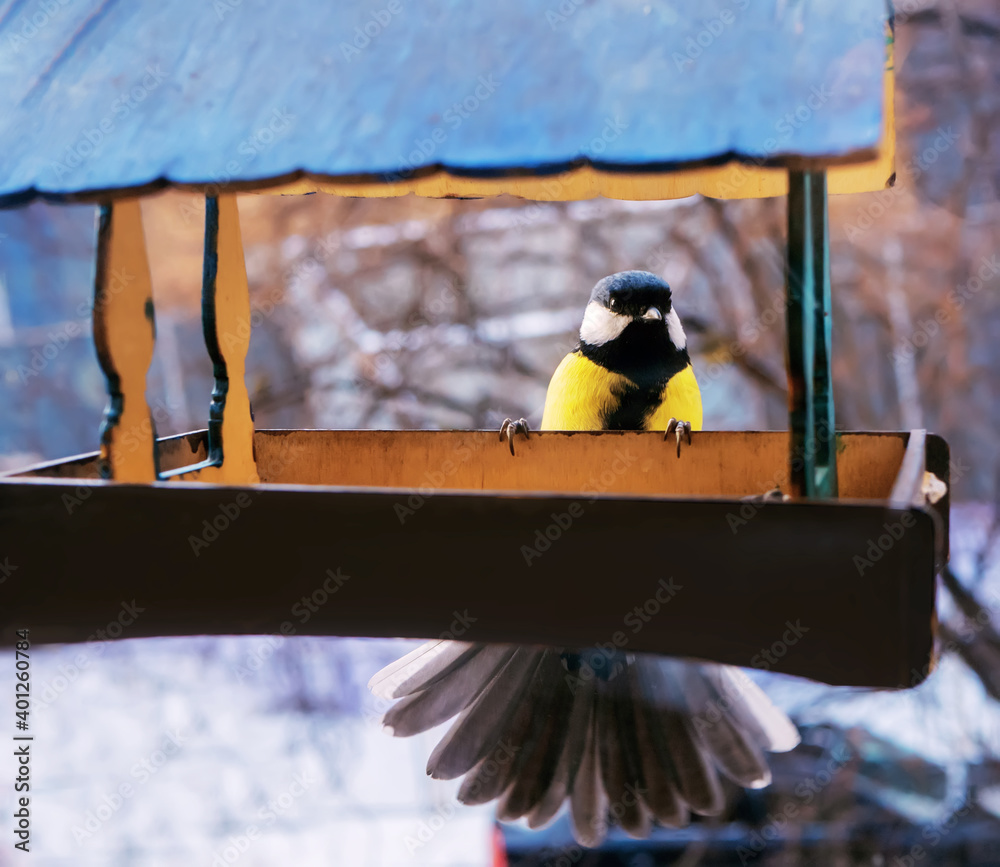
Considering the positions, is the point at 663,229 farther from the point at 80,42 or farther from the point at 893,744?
the point at 80,42

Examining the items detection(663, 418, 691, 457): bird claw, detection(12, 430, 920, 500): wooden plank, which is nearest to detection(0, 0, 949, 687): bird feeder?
detection(12, 430, 920, 500): wooden plank

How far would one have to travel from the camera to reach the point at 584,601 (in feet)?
3.52

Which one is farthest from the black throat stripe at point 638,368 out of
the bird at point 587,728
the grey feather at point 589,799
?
the grey feather at point 589,799

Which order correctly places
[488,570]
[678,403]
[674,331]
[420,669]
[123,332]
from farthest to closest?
1. [674,331]
2. [678,403]
3. [420,669]
4. [123,332]
5. [488,570]

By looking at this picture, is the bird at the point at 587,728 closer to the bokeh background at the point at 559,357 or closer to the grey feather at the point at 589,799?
the grey feather at the point at 589,799

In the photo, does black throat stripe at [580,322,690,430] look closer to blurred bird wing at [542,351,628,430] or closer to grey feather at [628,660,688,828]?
blurred bird wing at [542,351,628,430]

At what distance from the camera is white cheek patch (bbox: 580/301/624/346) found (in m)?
2.06

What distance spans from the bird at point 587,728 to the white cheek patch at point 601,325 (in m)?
0.40

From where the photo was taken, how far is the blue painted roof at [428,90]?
99cm

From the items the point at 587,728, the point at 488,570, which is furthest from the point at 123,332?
the point at 587,728

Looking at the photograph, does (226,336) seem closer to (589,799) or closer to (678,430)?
(678,430)

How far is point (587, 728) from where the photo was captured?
1.70 metres

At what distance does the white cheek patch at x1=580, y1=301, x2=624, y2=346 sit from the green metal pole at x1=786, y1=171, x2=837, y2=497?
889 millimetres

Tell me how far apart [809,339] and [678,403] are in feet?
2.99
